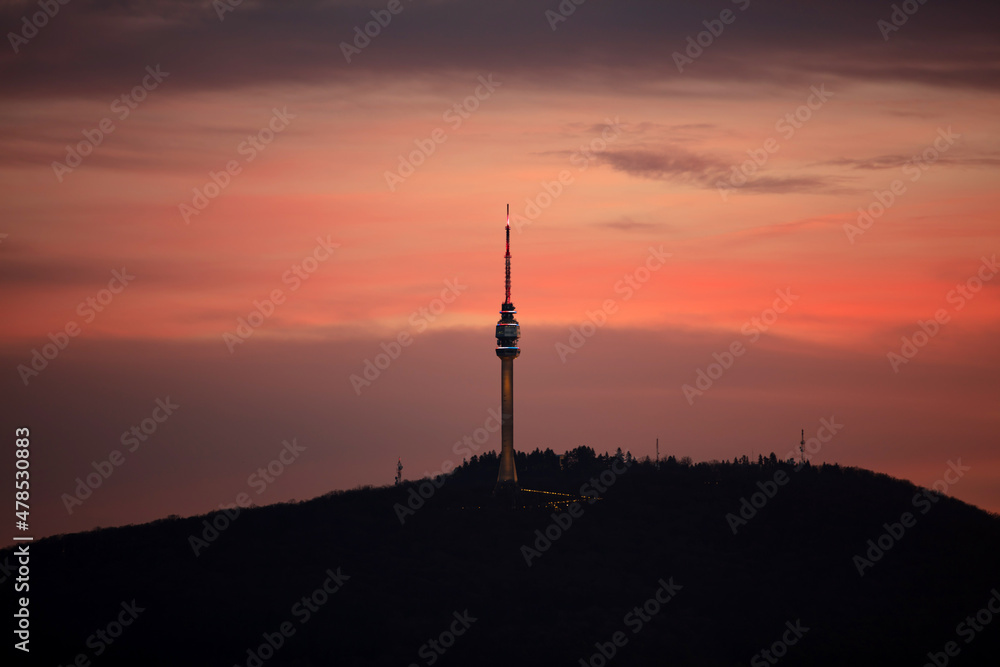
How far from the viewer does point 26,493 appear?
11600cm

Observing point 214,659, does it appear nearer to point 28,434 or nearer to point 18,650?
point 18,650

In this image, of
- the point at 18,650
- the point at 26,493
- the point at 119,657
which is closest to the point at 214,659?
the point at 119,657

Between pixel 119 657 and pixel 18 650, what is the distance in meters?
14.6

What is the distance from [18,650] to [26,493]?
8450 cm

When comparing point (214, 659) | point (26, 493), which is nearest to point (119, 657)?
point (214, 659)

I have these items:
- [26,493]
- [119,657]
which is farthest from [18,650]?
[26,493]

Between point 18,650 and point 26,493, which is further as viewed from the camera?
point 18,650

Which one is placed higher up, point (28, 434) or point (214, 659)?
point (28, 434)

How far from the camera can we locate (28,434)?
386 ft

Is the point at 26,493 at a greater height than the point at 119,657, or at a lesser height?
greater

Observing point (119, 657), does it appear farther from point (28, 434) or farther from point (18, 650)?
point (28, 434)

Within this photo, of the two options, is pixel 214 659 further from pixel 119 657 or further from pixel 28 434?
pixel 28 434

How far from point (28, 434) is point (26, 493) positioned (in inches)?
217

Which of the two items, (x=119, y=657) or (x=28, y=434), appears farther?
(x=119, y=657)
